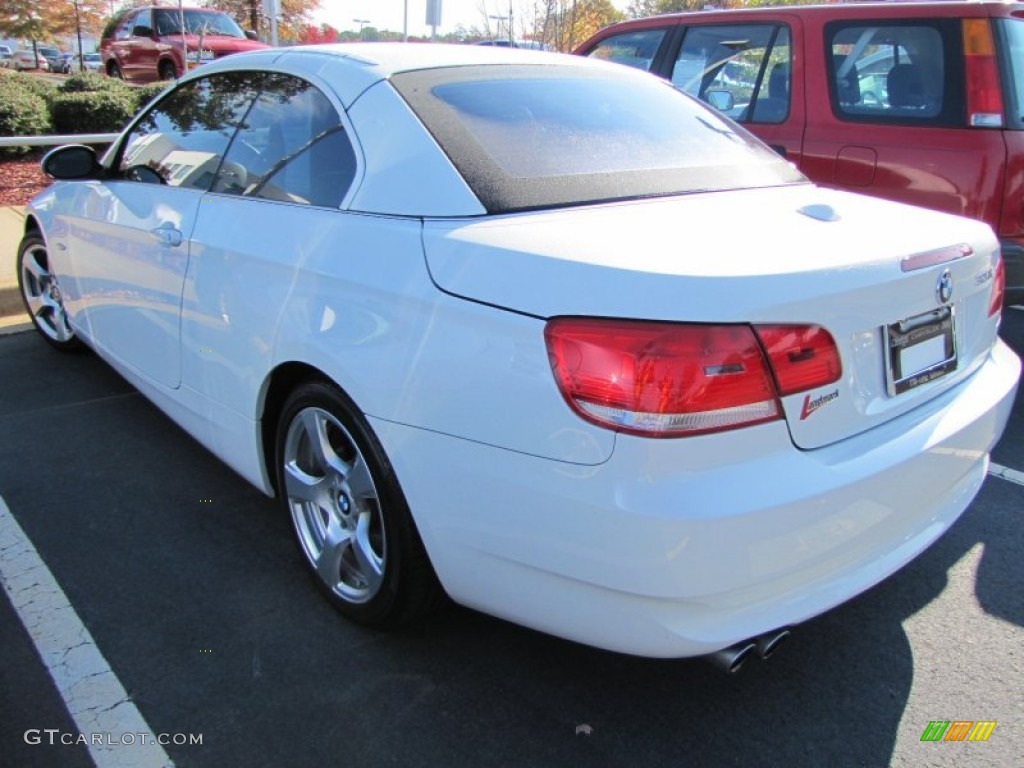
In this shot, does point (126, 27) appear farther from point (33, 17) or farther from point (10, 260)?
point (10, 260)

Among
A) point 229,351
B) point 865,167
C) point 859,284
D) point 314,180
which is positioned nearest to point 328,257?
point 314,180

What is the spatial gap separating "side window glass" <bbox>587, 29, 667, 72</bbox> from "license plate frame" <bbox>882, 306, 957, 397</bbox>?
4044 mm

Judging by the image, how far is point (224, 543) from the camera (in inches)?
121

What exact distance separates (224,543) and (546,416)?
1748mm

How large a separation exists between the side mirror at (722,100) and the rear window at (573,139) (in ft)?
7.50

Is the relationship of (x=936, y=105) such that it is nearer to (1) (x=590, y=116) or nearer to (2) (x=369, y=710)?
(1) (x=590, y=116)

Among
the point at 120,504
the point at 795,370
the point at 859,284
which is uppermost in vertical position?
the point at 859,284

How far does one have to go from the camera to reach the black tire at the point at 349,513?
2312 mm

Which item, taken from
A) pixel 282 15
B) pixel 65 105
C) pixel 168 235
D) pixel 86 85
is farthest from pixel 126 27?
pixel 168 235

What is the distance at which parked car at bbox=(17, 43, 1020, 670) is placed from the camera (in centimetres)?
179

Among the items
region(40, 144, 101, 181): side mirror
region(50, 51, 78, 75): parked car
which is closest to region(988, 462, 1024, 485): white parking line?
region(40, 144, 101, 181): side mirror

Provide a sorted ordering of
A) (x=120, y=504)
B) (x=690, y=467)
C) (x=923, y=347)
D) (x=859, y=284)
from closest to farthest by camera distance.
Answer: (x=690, y=467)
(x=859, y=284)
(x=923, y=347)
(x=120, y=504)

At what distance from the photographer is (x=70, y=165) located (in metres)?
3.94

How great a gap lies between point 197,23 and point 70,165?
15039 millimetres
